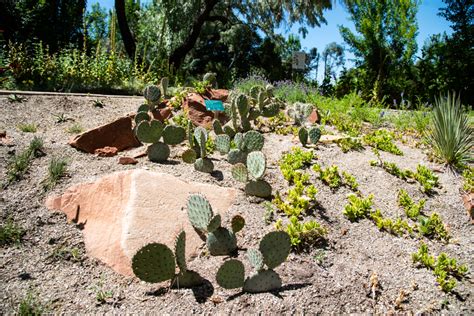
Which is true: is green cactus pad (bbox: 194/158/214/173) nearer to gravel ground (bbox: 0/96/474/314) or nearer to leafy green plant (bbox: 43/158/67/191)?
gravel ground (bbox: 0/96/474/314)

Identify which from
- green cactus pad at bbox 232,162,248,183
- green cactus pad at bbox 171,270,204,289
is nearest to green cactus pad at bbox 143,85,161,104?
green cactus pad at bbox 232,162,248,183

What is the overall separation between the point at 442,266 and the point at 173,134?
8.86 feet

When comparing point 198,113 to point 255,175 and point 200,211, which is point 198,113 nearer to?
point 255,175

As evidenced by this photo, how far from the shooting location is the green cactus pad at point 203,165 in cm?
373

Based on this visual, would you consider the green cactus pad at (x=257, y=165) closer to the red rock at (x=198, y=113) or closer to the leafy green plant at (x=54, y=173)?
the leafy green plant at (x=54, y=173)

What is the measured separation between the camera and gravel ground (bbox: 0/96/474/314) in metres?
2.30

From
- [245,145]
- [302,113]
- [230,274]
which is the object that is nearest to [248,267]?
[230,274]

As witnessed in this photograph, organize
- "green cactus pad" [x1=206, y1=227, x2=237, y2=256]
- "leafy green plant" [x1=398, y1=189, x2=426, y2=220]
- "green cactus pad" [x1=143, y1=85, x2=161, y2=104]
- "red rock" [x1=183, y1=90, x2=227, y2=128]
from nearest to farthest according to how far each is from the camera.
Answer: "green cactus pad" [x1=206, y1=227, x2=237, y2=256] → "leafy green plant" [x1=398, y1=189, x2=426, y2=220] → "green cactus pad" [x1=143, y1=85, x2=161, y2=104] → "red rock" [x1=183, y1=90, x2=227, y2=128]

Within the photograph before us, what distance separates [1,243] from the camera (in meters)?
2.70

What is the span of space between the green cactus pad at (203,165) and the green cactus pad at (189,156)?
11cm

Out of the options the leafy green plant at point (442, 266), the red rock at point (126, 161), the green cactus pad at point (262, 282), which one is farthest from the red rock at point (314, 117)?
the green cactus pad at point (262, 282)

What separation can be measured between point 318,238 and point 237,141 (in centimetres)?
138

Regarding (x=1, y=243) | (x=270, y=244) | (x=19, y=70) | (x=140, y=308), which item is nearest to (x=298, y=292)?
(x=270, y=244)

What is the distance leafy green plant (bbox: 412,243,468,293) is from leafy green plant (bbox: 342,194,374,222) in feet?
1.81
